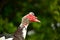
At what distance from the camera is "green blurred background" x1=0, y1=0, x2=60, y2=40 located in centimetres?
492

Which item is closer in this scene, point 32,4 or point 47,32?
point 47,32

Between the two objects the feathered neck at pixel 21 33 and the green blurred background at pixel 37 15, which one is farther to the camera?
the green blurred background at pixel 37 15

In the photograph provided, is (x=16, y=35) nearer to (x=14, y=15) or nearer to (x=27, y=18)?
(x=27, y=18)

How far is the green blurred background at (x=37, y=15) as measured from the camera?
194 inches

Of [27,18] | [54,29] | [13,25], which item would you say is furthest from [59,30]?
[27,18]

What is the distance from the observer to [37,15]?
510cm

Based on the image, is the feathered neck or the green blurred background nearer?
the feathered neck

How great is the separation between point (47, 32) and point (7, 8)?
2.61ft

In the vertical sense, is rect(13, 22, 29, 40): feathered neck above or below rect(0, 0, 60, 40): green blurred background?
below

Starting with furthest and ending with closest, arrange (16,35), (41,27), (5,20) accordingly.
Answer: (5,20) → (41,27) → (16,35)

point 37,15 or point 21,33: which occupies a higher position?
point 37,15

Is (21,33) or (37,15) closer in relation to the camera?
(21,33)

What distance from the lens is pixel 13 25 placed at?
505 cm

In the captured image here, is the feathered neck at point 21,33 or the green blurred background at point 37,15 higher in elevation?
the green blurred background at point 37,15
